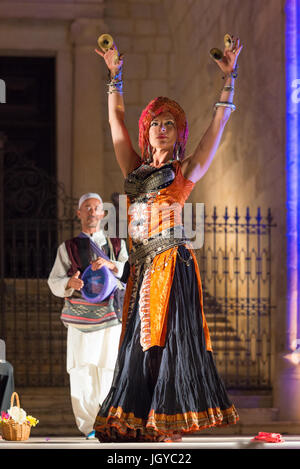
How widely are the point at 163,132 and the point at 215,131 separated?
0.28m

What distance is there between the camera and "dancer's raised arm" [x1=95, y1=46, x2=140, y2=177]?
14.8 ft

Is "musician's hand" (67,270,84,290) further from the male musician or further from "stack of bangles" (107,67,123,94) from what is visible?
"stack of bangles" (107,67,123,94)

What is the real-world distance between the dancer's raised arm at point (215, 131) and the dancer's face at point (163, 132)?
0.44ft

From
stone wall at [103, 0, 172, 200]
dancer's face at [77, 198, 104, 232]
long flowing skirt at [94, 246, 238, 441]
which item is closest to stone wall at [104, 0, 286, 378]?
stone wall at [103, 0, 172, 200]

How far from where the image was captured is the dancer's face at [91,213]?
239 inches

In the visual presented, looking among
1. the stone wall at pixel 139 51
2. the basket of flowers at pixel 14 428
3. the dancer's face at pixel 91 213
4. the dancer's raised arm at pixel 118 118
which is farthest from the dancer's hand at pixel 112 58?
the stone wall at pixel 139 51

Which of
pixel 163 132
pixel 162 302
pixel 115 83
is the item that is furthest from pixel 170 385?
pixel 115 83

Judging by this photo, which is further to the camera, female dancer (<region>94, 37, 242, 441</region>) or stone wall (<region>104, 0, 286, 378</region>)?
stone wall (<region>104, 0, 286, 378</region>)

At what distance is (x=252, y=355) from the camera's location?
381 inches

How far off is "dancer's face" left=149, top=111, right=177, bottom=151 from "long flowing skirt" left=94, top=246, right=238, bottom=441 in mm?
659

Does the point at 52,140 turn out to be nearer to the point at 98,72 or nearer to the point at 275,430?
the point at 98,72

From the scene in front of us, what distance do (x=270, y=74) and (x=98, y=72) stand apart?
503cm

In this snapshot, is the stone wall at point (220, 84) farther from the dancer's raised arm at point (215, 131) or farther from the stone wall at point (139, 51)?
the dancer's raised arm at point (215, 131)
